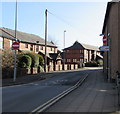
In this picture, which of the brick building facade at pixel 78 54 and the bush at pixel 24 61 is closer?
the bush at pixel 24 61

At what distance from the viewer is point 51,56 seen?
4984 cm

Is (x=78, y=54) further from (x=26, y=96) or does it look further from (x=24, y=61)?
(x=26, y=96)

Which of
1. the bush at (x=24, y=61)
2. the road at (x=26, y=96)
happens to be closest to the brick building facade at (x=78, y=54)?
the bush at (x=24, y=61)

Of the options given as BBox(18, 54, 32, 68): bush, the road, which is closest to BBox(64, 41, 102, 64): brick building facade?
BBox(18, 54, 32, 68): bush

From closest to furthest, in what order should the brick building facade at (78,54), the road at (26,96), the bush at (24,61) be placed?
the road at (26,96)
the bush at (24,61)
the brick building facade at (78,54)

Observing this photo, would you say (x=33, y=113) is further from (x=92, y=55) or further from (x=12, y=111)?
(x=92, y=55)

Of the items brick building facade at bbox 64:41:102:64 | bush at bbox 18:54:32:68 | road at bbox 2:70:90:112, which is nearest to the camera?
road at bbox 2:70:90:112

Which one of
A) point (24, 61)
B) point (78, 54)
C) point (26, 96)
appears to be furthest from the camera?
point (78, 54)

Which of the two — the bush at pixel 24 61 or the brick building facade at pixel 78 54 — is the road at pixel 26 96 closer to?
the bush at pixel 24 61

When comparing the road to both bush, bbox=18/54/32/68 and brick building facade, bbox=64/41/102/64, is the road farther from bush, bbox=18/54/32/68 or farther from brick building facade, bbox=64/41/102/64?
brick building facade, bbox=64/41/102/64

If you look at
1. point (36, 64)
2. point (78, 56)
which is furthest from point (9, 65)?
point (78, 56)

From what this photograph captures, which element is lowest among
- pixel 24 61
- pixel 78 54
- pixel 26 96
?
pixel 26 96

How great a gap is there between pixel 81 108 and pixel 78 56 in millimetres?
69590

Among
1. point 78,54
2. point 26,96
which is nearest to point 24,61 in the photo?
point 26,96
